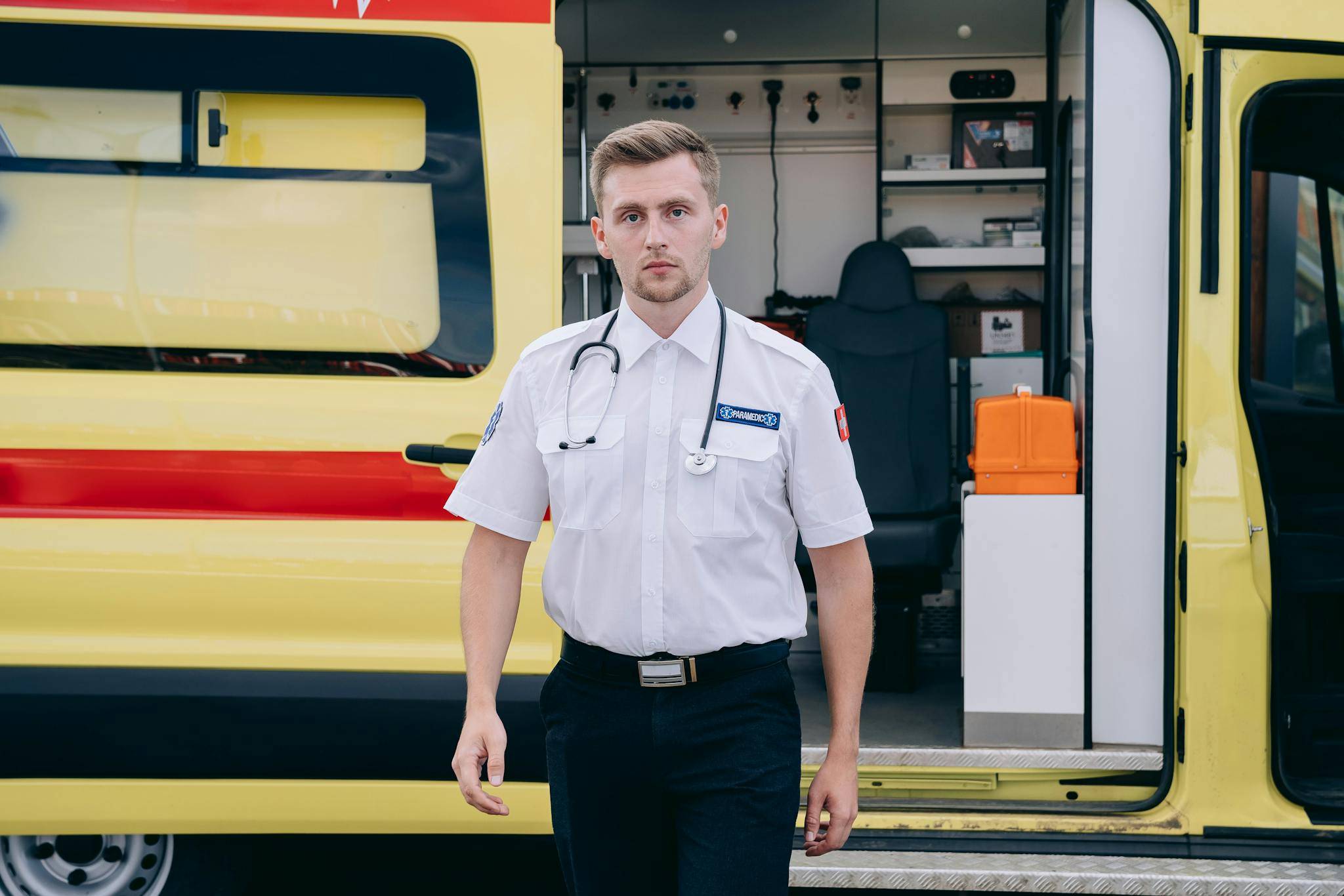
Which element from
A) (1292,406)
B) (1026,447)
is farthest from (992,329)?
(1026,447)

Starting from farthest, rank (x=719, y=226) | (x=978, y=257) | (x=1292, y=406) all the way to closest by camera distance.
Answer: (x=978, y=257) < (x=1292, y=406) < (x=719, y=226)

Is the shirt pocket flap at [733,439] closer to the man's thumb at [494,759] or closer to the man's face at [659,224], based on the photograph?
the man's face at [659,224]

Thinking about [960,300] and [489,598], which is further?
[960,300]

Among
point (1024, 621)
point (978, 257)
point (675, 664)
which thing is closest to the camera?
point (675, 664)

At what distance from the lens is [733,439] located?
1646mm

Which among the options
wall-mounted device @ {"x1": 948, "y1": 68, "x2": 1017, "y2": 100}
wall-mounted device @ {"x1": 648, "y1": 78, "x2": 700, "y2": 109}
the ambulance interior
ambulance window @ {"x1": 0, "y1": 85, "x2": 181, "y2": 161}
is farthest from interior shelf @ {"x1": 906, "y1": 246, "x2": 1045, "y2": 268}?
ambulance window @ {"x1": 0, "y1": 85, "x2": 181, "y2": 161}

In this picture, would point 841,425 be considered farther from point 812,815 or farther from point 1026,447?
point 1026,447

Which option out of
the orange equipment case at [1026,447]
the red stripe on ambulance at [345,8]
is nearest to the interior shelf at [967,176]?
the orange equipment case at [1026,447]

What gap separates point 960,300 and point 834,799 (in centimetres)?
367

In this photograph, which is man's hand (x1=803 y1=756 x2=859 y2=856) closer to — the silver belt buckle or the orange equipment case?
the silver belt buckle

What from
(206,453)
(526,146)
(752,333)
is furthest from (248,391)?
(752,333)

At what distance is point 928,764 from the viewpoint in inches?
119

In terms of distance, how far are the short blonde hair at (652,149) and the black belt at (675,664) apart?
581mm

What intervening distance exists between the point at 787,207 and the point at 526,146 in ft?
8.67
